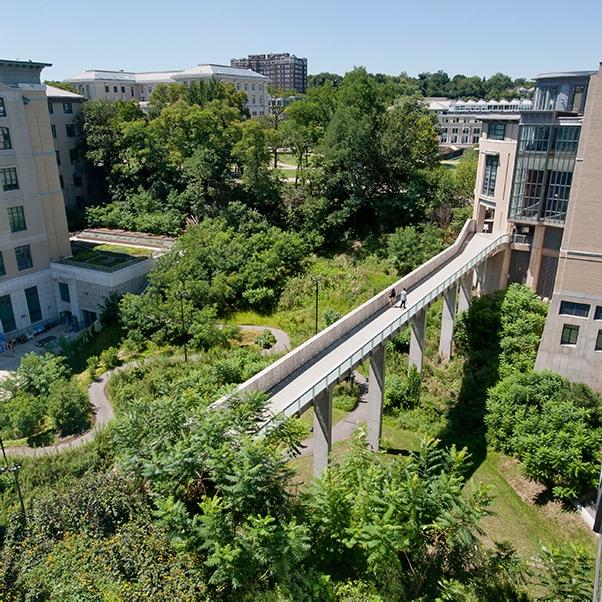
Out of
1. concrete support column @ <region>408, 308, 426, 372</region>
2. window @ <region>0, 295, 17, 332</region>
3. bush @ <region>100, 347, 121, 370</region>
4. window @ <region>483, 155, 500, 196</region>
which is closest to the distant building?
window @ <region>483, 155, 500, 196</region>

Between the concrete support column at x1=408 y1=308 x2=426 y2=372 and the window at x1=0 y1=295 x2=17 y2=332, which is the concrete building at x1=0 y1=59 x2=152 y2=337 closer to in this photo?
the window at x1=0 y1=295 x2=17 y2=332

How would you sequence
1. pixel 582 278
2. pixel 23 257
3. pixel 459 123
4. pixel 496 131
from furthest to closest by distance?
1. pixel 459 123
2. pixel 23 257
3. pixel 496 131
4. pixel 582 278

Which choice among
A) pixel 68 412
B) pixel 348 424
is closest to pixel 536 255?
pixel 348 424

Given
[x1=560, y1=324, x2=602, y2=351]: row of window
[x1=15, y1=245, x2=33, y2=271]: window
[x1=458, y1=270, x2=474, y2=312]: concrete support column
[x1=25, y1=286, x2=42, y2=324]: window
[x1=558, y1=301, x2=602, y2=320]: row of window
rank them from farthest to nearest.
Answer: [x1=25, y1=286, x2=42, y2=324]: window
[x1=15, y1=245, x2=33, y2=271]: window
[x1=458, y1=270, x2=474, y2=312]: concrete support column
[x1=560, y1=324, x2=602, y2=351]: row of window
[x1=558, y1=301, x2=602, y2=320]: row of window

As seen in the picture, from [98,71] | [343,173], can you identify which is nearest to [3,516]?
[343,173]

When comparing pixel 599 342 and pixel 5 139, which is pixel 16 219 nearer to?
pixel 5 139

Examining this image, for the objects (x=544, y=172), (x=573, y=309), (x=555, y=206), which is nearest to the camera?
(x=573, y=309)

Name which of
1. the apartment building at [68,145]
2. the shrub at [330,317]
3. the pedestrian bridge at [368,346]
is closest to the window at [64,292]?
the apartment building at [68,145]

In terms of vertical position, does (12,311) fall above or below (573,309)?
below

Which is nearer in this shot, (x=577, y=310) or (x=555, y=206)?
(x=577, y=310)
